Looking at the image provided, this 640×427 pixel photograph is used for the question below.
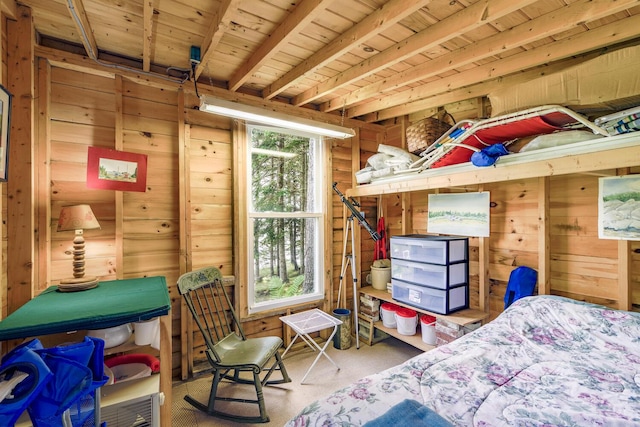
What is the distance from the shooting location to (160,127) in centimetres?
259

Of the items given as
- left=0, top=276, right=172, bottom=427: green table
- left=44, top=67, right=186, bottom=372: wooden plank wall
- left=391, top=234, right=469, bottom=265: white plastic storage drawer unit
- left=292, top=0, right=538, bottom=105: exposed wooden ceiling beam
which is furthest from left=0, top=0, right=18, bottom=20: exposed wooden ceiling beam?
left=391, top=234, right=469, bottom=265: white plastic storage drawer unit

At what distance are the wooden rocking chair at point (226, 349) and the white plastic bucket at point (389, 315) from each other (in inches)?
47.4

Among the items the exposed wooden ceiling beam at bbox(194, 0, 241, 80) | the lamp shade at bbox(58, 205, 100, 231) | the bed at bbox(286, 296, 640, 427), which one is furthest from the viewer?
the lamp shade at bbox(58, 205, 100, 231)

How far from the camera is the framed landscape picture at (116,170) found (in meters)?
2.26

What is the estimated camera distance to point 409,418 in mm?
1092

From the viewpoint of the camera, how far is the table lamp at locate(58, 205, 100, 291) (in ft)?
6.26

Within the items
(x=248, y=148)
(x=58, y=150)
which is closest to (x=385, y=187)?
(x=248, y=148)

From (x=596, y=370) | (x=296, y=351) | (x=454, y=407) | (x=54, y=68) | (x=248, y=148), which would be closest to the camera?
(x=454, y=407)

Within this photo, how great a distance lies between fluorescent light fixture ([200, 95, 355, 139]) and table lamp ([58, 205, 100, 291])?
1068 millimetres

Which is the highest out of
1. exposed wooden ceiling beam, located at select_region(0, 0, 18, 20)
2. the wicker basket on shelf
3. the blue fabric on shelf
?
exposed wooden ceiling beam, located at select_region(0, 0, 18, 20)

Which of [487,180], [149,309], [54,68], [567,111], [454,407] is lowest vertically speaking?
[454,407]

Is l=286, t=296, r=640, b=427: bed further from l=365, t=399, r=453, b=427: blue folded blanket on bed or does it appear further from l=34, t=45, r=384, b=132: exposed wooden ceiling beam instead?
l=34, t=45, r=384, b=132: exposed wooden ceiling beam

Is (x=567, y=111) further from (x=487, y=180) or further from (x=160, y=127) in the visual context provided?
(x=160, y=127)

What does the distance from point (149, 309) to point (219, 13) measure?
1.68 m
